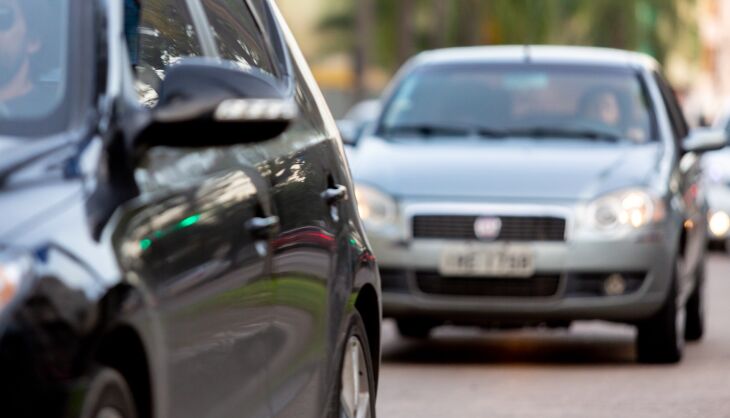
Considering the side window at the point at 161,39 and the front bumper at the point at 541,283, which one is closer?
the side window at the point at 161,39

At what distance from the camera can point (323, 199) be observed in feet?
17.2

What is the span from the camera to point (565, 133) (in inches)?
445

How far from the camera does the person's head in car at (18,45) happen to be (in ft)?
13.0

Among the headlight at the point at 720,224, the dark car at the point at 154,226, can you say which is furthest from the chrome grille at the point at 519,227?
the headlight at the point at 720,224

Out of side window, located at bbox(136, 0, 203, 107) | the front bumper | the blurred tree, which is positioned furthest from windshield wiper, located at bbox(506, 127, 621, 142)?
the blurred tree

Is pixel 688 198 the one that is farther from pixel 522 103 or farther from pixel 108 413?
pixel 108 413

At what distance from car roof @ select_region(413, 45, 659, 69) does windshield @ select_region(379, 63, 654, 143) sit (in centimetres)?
8

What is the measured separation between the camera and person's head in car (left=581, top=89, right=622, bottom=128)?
37.4 feet

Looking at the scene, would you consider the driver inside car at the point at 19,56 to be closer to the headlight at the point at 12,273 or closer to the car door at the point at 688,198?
the headlight at the point at 12,273

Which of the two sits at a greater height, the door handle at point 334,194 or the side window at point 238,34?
the side window at point 238,34

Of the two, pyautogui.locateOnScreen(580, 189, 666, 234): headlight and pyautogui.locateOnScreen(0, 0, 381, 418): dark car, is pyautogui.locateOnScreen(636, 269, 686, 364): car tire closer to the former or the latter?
pyautogui.locateOnScreen(580, 189, 666, 234): headlight

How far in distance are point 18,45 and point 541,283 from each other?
631 centimetres

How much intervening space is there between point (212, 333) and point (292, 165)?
3.46 feet

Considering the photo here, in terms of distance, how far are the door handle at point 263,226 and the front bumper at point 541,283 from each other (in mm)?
5581
